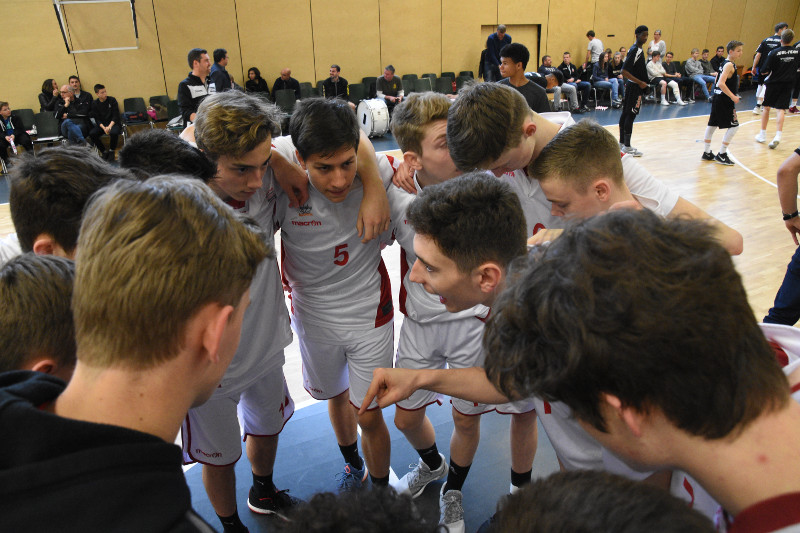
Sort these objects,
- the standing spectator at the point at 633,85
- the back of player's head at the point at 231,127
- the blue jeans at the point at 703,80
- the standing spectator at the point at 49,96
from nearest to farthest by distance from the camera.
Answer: the back of player's head at the point at 231,127 < the standing spectator at the point at 633,85 < the standing spectator at the point at 49,96 < the blue jeans at the point at 703,80

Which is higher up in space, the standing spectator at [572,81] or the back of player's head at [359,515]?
the back of player's head at [359,515]

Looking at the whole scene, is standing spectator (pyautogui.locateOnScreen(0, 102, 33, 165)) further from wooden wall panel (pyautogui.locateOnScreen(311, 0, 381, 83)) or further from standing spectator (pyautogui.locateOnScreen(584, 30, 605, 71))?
standing spectator (pyautogui.locateOnScreen(584, 30, 605, 71))

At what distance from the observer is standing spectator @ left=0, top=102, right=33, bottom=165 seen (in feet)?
34.0

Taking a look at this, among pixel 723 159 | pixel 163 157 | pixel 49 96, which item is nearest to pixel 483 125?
Answer: pixel 163 157

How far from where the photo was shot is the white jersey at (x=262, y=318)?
228 centimetres

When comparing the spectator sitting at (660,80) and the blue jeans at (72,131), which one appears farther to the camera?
the spectator sitting at (660,80)

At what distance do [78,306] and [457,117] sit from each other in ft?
5.78

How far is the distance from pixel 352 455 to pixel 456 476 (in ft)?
2.13

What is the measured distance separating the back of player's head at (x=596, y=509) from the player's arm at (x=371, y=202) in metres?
1.77

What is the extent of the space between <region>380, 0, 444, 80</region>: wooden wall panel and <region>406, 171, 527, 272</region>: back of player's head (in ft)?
46.8

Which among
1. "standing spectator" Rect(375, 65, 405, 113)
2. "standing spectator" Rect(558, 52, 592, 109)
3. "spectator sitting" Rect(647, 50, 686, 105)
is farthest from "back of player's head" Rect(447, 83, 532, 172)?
"spectator sitting" Rect(647, 50, 686, 105)

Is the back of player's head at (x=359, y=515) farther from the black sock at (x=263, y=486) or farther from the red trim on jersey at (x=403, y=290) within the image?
the black sock at (x=263, y=486)

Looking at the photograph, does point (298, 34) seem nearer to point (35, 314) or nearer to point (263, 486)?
point (263, 486)

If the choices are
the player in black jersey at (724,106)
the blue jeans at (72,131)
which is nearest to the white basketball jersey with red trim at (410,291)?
the player in black jersey at (724,106)
